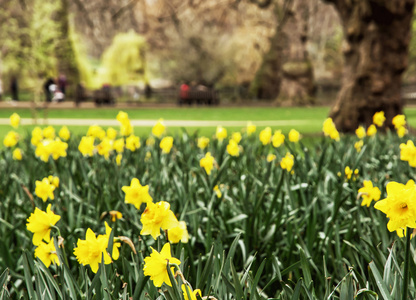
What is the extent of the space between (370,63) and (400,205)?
768cm

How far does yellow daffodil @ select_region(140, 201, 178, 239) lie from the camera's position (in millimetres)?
1426

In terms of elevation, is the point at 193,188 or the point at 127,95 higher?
the point at 193,188

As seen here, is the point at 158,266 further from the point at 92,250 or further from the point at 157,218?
the point at 92,250

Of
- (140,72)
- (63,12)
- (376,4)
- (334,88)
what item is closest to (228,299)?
(376,4)

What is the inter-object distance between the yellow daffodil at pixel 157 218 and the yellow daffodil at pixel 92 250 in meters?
0.13

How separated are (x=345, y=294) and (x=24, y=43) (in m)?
24.0

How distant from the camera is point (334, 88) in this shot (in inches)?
1163

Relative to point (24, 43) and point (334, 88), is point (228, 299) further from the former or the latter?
point (334, 88)

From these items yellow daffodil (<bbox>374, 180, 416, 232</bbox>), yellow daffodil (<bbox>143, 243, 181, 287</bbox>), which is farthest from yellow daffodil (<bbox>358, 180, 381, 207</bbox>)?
yellow daffodil (<bbox>143, 243, 181, 287</bbox>)

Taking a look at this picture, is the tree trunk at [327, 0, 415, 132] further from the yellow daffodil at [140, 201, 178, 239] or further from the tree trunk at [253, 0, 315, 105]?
the tree trunk at [253, 0, 315, 105]

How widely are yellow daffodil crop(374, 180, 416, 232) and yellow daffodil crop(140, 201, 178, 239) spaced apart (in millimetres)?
498

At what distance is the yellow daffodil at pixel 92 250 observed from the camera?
1484 millimetres

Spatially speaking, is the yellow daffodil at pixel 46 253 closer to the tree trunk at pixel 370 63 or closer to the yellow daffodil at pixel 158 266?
the yellow daffodil at pixel 158 266

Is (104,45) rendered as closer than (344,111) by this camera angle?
No
